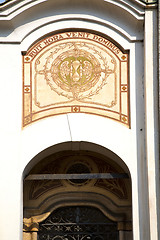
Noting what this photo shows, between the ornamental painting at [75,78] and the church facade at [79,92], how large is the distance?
0.06 ft

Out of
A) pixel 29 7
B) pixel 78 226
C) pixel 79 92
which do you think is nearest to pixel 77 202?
pixel 78 226

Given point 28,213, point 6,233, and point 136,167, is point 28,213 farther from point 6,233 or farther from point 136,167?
point 136,167

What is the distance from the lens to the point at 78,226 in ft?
41.2

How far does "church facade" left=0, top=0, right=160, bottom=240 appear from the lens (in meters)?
10.9

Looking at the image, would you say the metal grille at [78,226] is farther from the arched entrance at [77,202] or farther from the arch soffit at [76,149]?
the arch soffit at [76,149]

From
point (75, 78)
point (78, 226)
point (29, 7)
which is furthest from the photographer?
point (78, 226)

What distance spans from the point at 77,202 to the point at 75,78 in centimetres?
250

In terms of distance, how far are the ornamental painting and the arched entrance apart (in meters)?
1.45

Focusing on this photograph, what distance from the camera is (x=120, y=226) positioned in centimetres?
1239

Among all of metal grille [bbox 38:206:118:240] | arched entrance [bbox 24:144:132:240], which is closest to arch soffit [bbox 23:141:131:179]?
arched entrance [bbox 24:144:132:240]

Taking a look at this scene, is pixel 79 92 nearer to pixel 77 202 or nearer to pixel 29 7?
pixel 29 7

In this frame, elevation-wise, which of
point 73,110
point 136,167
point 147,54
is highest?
point 147,54

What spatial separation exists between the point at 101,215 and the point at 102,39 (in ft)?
10.9

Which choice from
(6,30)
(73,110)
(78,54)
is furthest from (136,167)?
(6,30)
